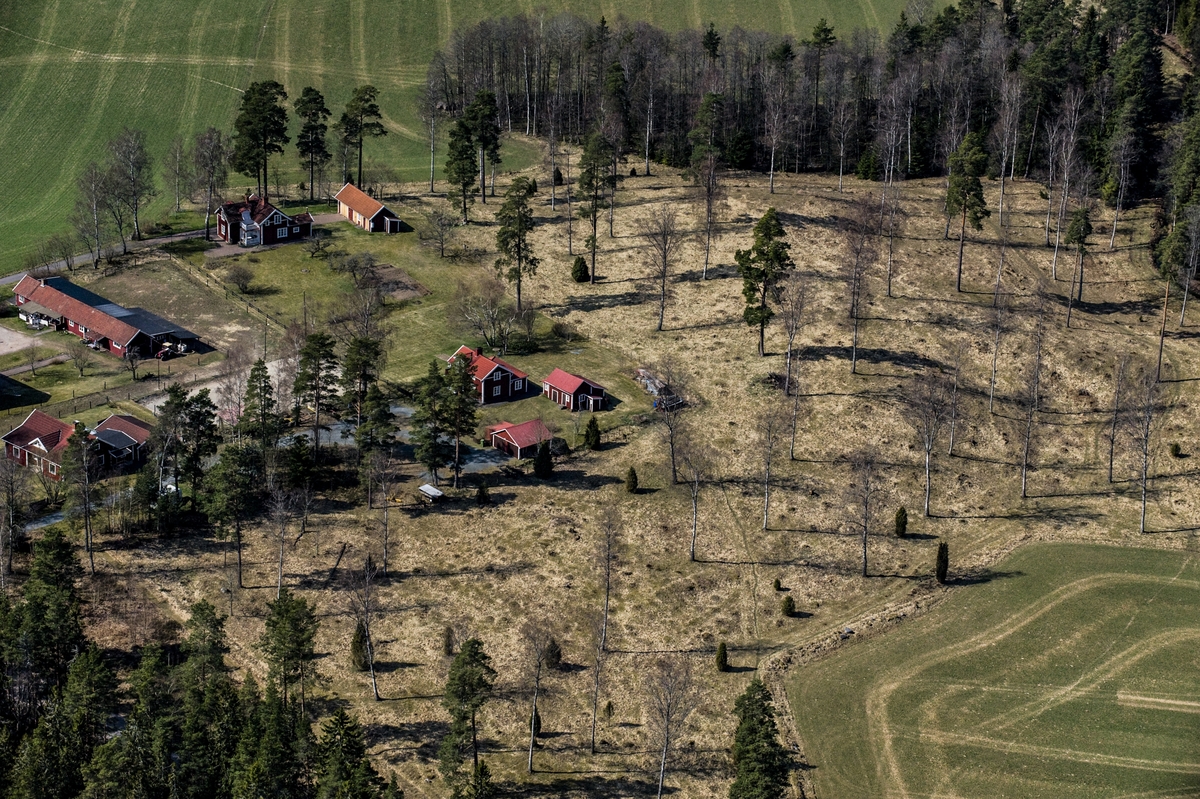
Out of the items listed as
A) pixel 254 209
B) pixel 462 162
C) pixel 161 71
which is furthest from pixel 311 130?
pixel 161 71

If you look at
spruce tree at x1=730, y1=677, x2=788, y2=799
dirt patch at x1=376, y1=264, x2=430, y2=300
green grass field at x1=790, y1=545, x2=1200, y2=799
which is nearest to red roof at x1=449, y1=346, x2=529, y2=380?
dirt patch at x1=376, y1=264, x2=430, y2=300

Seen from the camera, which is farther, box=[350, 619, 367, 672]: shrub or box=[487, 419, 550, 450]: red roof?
box=[487, 419, 550, 450]: red roof

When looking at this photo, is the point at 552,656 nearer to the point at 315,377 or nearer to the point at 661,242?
the point at 315,377

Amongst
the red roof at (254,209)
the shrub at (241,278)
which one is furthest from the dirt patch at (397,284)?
the red roof at (254,209)

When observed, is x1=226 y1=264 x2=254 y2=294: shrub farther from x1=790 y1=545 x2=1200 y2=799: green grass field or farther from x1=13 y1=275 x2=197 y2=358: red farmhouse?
x1=790 y1=545 x2=1200 y2=799: green grass field

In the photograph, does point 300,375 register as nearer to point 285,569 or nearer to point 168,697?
point 285,569
